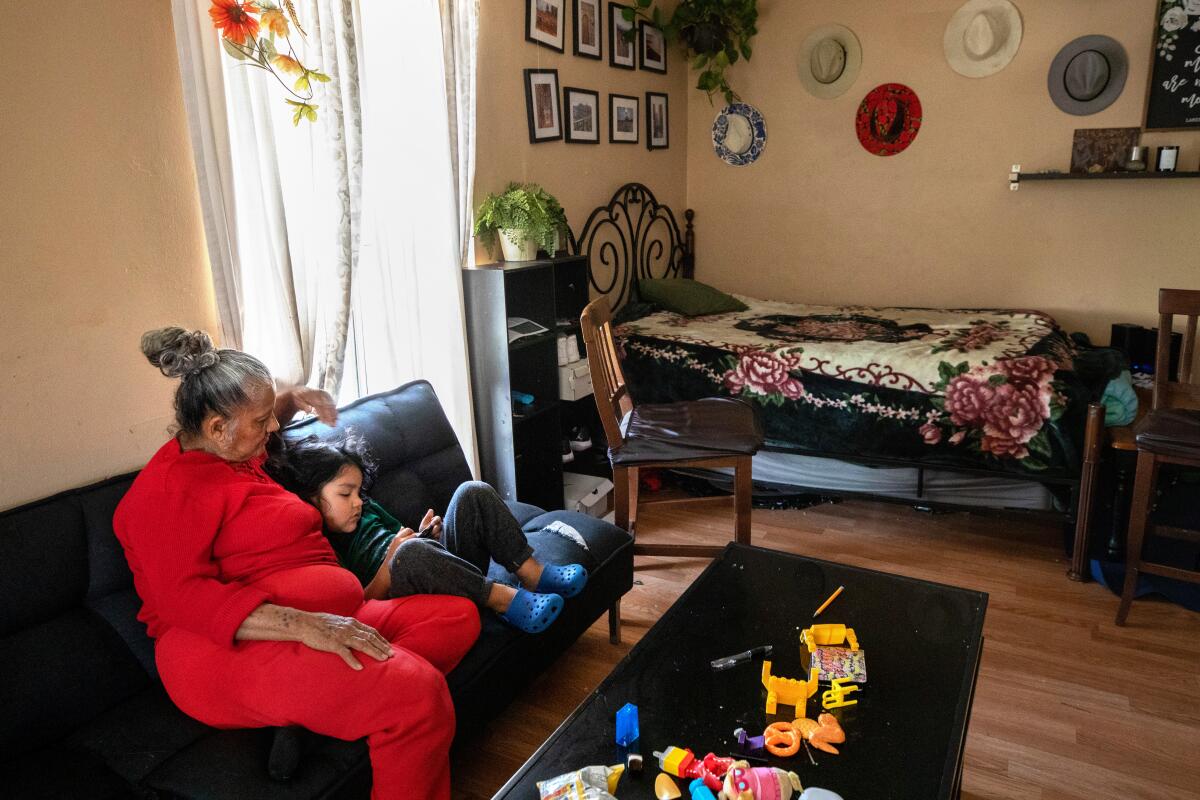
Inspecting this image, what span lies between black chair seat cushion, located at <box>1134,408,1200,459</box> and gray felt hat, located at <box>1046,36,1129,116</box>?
205cm

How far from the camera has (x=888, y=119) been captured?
4.19 meters

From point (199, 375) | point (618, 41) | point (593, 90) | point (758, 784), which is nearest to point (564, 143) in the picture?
point (593, 90)

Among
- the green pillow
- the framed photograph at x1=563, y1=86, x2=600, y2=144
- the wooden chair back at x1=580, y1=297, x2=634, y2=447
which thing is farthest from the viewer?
the green pillow

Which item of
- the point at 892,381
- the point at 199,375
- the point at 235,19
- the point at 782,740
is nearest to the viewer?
the point at 782,740

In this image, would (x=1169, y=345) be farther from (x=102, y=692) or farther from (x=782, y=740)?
(x=102, y=692)

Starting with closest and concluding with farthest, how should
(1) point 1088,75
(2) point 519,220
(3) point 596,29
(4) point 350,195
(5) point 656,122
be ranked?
(4) point 350,195 < (2) point 519,220 < (3) point 596,29 < (1) point 1088,75 < (5) point 656,122

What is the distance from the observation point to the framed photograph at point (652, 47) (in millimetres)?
4055

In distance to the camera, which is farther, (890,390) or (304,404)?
(890,390)

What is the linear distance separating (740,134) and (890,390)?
7.03ft

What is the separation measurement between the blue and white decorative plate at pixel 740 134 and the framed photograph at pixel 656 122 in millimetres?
374

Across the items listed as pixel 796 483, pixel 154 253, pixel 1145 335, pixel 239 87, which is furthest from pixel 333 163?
pixel 1145 335

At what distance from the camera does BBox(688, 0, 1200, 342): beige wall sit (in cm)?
377

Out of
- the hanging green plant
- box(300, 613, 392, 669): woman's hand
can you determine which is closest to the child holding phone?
box(300, 613, 392, 669): woman's hand

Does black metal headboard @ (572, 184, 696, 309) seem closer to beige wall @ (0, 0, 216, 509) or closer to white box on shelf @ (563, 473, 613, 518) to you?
white box on shelf @ (563, 473, 613, 518)
